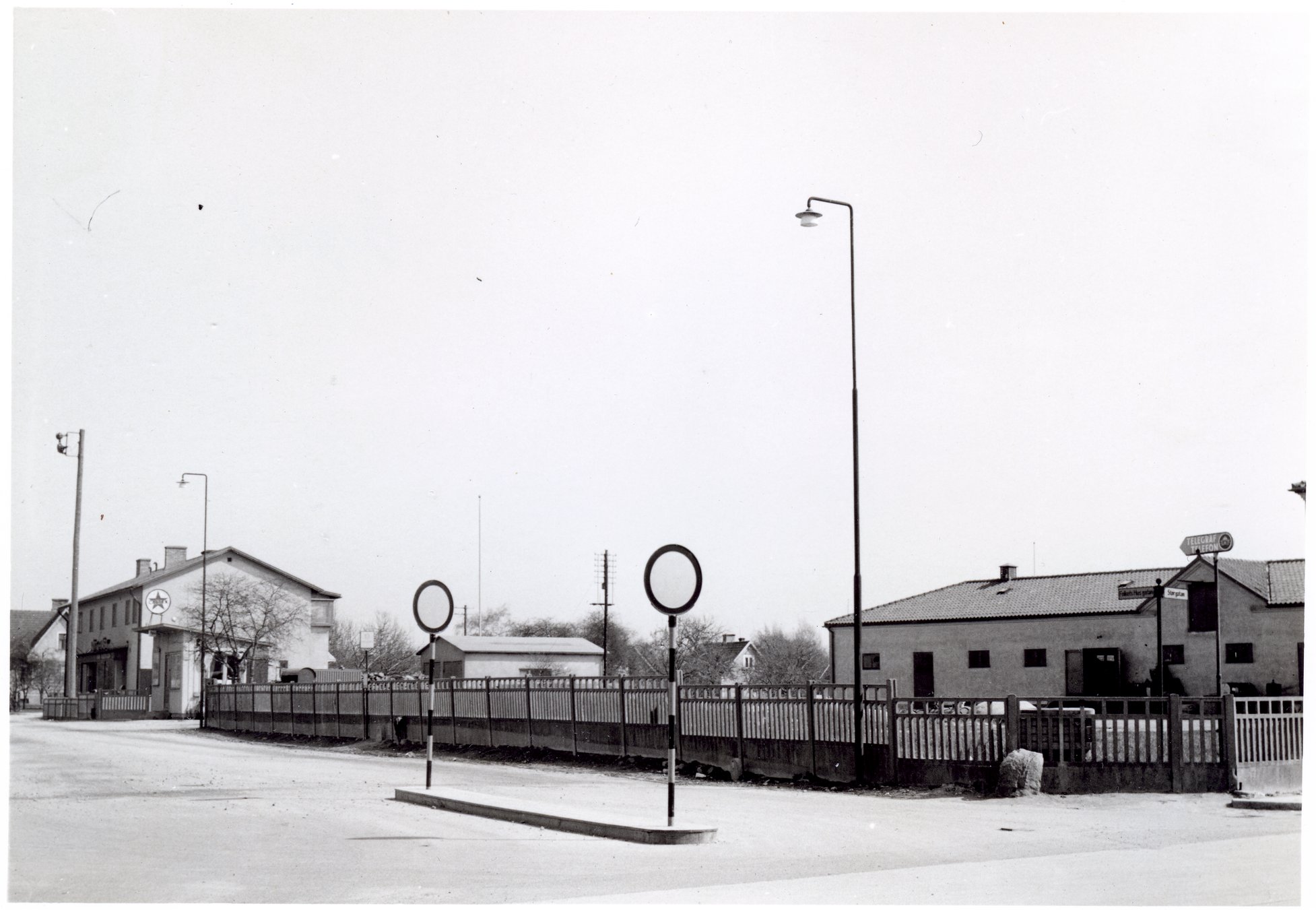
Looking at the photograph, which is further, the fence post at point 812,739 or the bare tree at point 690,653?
the bare tree at point 690,653

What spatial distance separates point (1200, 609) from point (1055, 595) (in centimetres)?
741

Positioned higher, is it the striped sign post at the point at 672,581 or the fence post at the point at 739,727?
the striped sign post at the point at 672,581

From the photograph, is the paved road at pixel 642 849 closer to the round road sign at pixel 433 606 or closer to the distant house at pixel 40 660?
the round road sign at pixel 433 606

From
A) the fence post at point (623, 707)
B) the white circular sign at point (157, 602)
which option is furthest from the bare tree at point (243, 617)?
the fence post at point (623, 707)

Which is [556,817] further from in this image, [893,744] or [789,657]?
[789,657]

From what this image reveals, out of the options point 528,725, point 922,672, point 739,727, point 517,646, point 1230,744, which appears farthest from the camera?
point 517,646

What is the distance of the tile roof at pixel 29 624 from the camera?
10537 cm

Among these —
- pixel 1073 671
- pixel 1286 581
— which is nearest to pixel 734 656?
pixel 1073 671

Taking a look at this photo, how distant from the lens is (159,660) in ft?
202

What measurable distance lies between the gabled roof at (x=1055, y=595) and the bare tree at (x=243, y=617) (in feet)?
84.9

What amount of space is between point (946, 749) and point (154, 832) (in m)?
9.61

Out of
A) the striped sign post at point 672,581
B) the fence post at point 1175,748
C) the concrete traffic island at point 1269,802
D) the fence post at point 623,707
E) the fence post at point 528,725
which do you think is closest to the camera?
the striped sign post at point 672,581

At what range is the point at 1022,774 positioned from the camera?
16.1 meters

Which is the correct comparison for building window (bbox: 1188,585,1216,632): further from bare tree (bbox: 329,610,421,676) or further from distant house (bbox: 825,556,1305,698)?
bare tree (bbox: 329,610,421,676)
